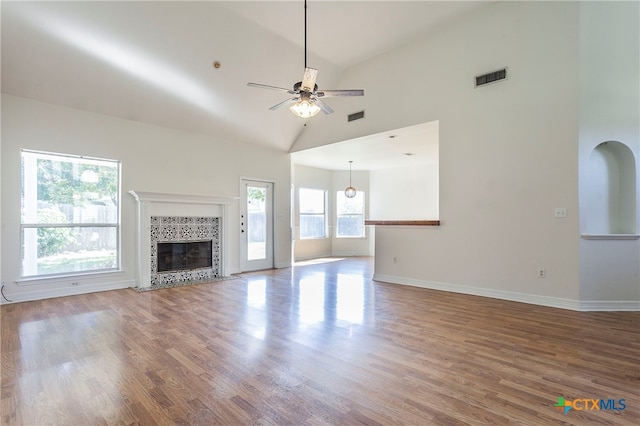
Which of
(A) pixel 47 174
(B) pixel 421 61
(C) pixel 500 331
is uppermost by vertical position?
(B) pixel 421 61

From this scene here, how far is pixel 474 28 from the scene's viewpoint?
473cm

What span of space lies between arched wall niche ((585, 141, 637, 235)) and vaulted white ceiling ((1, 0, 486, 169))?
8.88 ft

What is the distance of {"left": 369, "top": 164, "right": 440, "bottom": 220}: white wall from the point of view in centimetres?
918

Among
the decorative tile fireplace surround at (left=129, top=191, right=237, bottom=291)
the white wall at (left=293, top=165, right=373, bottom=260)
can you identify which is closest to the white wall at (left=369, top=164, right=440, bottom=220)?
the white wall at (left=293, top=165, right=373, bottom=260)

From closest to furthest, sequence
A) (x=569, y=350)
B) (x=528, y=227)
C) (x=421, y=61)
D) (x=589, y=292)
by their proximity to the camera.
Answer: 1. (x=569, y=350)
2. (x=589, y=292)
3. (x=528, y=227)
4. (x=421, y=61)

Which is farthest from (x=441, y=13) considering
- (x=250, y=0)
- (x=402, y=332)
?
(x=402, y=332)

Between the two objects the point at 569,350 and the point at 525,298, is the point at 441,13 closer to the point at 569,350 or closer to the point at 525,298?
the point at 525,298

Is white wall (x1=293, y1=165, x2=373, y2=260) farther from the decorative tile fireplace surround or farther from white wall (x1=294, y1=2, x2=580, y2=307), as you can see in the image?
white wall (x1=294, y1=2, x2=580, y2=307)

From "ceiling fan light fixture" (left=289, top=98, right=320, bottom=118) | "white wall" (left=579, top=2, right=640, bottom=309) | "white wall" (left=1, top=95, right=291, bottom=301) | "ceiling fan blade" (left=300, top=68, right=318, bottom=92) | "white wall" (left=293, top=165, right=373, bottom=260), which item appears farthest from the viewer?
"white wall" (left=293, top=165, right=373, bottom=260)

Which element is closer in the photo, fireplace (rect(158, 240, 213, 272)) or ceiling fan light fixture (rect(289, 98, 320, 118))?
ceiling fan light fixture (rect(289, 98, 320, 118))

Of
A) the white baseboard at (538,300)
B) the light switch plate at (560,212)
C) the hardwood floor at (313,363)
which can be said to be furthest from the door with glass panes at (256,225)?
the light switch plate at (560,212)

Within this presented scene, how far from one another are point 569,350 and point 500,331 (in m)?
0.59

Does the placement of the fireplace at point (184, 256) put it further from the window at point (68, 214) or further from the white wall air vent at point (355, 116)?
the white wall air vent at point (355, 116)

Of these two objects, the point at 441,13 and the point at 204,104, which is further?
the point at 204,104
